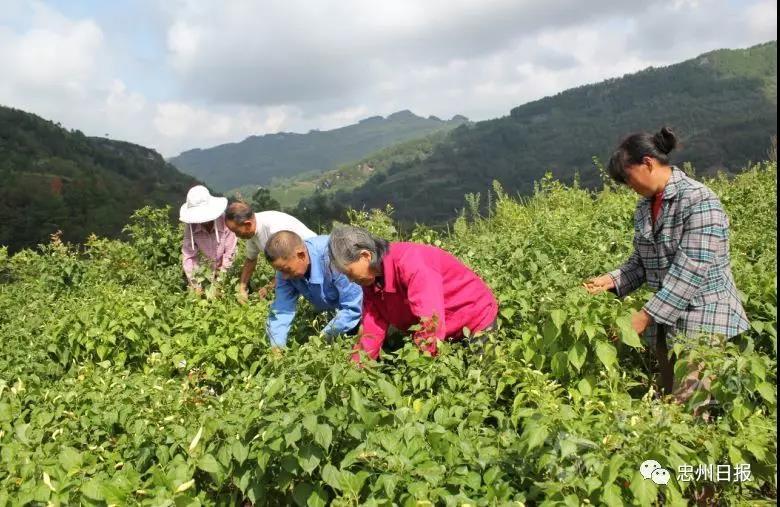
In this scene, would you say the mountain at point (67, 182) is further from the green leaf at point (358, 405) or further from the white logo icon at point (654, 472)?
the white logo icon at point (654, 472)

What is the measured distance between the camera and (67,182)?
3381 centimetres

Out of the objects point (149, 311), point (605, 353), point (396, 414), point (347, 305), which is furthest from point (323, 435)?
point (149, 311)

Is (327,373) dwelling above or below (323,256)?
below

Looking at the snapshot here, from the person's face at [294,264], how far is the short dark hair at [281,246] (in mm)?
25

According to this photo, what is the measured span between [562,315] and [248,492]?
63.5 inches

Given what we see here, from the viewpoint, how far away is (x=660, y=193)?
2920 millimetres

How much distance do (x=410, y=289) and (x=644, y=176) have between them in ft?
4.20

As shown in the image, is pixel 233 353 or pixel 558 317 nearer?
pixel 558 317

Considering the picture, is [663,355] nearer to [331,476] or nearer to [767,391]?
[767,391]

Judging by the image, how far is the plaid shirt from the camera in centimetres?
276

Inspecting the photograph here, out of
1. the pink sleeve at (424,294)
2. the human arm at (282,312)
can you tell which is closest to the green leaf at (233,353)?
the human arm at (282,312)

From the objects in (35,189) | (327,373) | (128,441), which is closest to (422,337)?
(327,373)

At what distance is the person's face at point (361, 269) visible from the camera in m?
3.07

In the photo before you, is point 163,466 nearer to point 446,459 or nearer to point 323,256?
point 446,459
